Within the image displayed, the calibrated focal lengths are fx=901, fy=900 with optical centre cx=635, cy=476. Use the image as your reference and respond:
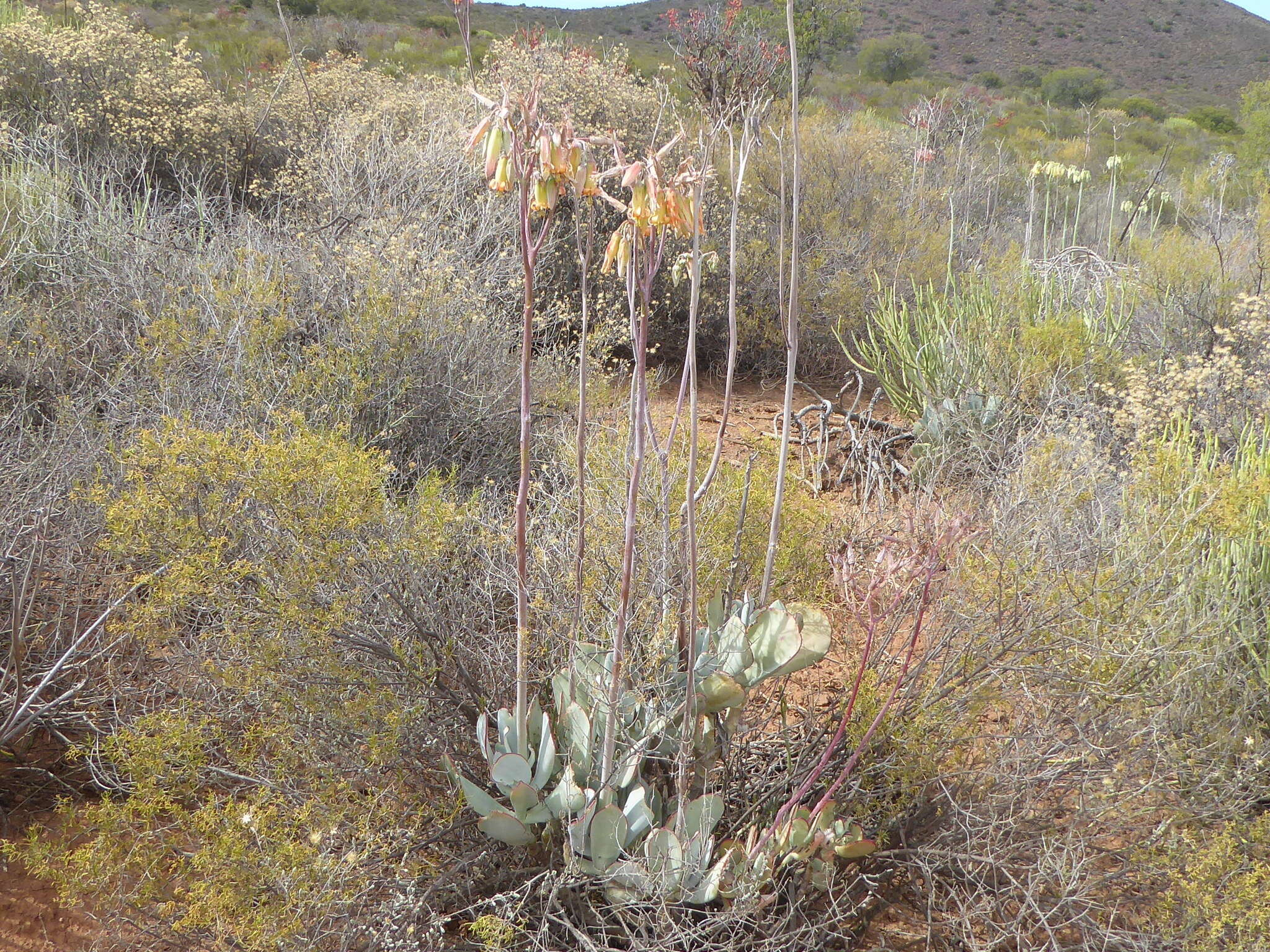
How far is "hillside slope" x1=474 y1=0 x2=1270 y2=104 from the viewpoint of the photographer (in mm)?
42031

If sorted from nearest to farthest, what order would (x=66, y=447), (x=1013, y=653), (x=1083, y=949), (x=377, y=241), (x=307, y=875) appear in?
1. (x=307, y=875)
2. (x=1083, y=949)
3. (x=1013, y=653)
4. (x=66, y=447)
5. (x=377, y=241)

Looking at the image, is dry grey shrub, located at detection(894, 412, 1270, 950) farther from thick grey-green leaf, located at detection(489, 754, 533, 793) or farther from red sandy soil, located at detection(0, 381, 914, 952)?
thick grey-green leaf, located at detection(489, 754, 533, 793)

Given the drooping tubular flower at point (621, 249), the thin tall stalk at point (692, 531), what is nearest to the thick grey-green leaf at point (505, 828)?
the thin tall stalk at point (692, 531)

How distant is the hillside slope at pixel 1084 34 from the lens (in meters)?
42.0

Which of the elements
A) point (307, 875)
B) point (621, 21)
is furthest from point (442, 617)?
point (621, 21)

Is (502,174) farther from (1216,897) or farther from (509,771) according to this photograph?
(1216,897)

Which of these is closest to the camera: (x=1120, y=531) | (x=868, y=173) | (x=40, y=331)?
(x=1120, y=531)

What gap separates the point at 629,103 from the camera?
6738mm


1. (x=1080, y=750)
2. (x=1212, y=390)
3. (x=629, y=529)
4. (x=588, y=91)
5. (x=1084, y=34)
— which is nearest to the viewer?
(x=629, y=529)

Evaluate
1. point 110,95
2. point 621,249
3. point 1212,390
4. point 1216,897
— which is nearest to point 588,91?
point 110,95

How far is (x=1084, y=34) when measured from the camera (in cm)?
4662

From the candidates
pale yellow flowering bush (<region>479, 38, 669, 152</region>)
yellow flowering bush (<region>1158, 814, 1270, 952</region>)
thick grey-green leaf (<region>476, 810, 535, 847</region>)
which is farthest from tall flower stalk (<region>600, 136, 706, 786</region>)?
pale yellow flowering bush (<region>479, 38, 669, 152</region>)

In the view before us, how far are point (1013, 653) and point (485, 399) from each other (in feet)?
8.15

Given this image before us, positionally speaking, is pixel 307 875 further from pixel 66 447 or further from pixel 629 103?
pixel 629 103
